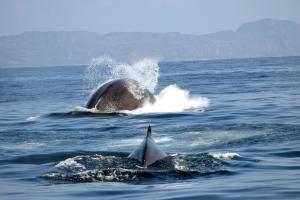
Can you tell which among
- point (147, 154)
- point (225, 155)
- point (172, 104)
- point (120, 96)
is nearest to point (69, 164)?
point (147, 154)

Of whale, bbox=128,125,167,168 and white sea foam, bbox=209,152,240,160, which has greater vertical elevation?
whale, bbox=128,125,167,168

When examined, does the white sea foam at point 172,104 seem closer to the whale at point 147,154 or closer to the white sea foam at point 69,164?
the white sea foam at point 69,164

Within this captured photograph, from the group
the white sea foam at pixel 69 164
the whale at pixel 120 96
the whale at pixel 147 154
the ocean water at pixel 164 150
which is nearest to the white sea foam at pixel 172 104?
the ocean water at pixel 164 150

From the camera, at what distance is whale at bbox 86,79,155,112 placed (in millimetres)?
26406

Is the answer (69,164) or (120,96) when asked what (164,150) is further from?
(120,96)

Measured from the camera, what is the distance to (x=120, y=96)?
2647cm

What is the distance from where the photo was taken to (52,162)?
15.8 m

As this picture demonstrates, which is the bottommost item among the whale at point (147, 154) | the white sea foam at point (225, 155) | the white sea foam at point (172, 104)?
the white sea foam at point (225, 155)

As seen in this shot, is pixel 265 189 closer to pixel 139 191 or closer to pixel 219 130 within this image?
→ pixel 139 191

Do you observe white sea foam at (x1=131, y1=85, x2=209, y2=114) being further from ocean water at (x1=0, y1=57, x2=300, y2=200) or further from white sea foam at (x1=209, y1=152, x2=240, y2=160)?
white sea foam at (x1=209, y1=152, x2=240, y2=160)

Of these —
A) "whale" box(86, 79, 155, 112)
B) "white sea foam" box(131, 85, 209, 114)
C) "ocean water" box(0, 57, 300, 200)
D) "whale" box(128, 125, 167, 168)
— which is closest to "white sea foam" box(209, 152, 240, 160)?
"ocean water" box(0, 57, 300, 200)

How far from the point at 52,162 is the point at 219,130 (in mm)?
6435

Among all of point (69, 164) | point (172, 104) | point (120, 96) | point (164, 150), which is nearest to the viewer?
point (69, 164)

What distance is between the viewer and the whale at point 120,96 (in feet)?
86.6
